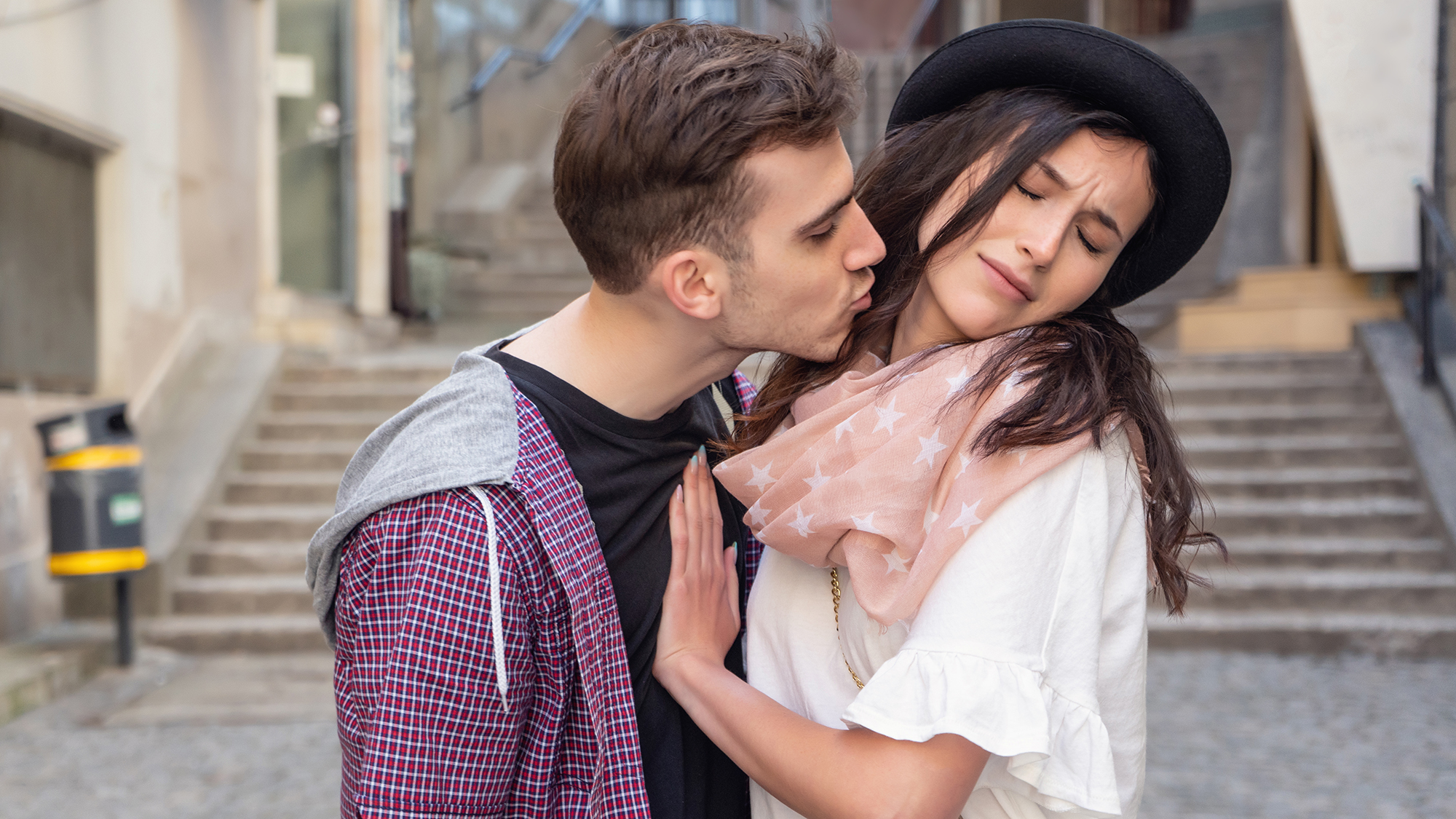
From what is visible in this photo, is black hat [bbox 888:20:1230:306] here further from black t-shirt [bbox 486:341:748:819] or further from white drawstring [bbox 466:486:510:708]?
white drawstring [bbox 466:486:510:708]

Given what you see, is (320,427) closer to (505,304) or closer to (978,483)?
(505,304)

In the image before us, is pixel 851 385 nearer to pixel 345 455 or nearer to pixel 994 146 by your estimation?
pixel 994 146

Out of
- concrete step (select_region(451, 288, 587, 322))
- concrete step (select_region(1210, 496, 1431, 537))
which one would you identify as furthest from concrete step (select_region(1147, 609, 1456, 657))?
concrete step (select_region(451, 288, 587, 322))

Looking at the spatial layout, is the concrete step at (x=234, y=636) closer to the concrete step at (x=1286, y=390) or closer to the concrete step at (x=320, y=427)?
the concrete step at (x=320, y=427)

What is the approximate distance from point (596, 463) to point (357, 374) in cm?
646

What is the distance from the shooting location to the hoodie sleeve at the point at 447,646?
1391mm

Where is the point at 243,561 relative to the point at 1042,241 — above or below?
below

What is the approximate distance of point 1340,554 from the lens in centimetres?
593

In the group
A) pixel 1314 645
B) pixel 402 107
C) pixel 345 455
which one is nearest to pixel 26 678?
pixel 345 455

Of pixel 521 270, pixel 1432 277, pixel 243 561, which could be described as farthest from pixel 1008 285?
pixel 521 270

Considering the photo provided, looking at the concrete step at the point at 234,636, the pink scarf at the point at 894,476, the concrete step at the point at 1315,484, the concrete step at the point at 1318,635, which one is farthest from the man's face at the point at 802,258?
the concrete step at the point at 1315,484

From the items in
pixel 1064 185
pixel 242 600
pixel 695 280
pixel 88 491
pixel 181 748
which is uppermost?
pixel 1064 185

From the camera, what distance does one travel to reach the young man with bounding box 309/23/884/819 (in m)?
1.41

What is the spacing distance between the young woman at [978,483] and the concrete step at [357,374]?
6.12m
